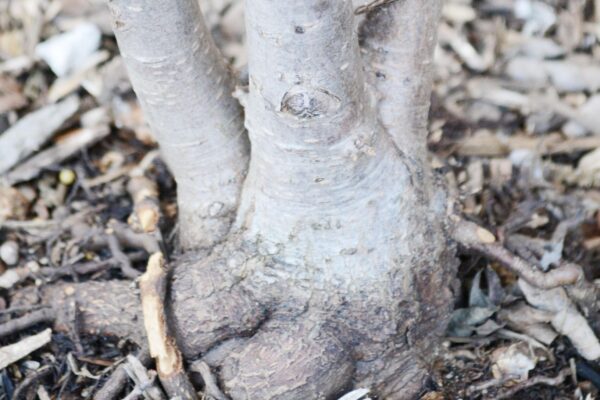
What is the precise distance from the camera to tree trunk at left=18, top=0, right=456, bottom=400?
137 centimetres

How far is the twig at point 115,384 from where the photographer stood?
1469 mm

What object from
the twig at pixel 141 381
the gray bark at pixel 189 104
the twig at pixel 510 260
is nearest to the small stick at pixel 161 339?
the twig at pixel 141 381

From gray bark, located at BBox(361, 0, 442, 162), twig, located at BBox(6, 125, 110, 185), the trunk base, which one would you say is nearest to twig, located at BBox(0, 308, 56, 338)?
the trunk base

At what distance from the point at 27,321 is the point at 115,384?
0.83 feet

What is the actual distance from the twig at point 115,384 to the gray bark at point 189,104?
28 centimetres

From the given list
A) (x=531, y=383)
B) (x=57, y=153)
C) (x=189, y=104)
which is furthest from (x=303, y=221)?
(x=57, y=153)

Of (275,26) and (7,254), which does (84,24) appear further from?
(275,26)

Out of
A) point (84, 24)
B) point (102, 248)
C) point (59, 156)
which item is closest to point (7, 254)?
point (102, 248)

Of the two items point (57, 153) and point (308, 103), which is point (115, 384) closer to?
point (308, 103)

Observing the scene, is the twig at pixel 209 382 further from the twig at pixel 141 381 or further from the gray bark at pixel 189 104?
the gray bark at pixel 189 104

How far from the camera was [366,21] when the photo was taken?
144 centimetres

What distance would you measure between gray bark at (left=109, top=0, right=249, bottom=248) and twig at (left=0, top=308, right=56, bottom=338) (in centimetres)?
32

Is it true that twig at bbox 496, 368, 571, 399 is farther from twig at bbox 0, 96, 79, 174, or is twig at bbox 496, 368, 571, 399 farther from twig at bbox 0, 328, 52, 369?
twig at bbox 0, 96, 79, 174

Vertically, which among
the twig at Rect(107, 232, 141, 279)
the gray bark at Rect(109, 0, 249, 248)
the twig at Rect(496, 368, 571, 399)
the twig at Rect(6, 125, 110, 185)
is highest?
the gray bark at Rect(109, 0, 249, 248)
